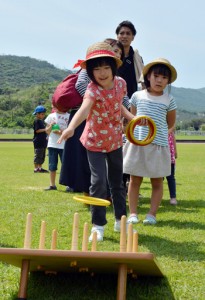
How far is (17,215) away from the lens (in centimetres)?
590

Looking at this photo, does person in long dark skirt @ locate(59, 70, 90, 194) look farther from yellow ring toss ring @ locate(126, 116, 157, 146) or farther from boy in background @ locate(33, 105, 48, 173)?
boy in background @ locate(33, 105, 48, 173)

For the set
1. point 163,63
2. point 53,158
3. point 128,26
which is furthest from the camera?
point 53,158

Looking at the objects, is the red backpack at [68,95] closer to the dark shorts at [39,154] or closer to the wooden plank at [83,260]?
the wooden plank at [83,260]

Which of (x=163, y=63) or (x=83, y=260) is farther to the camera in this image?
(x=163, y=63)

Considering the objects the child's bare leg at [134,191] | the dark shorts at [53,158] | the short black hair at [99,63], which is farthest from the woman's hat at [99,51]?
the dark shorts at [53,158]

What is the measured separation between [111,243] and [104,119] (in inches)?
40.4

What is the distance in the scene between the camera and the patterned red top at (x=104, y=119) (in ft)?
14.9

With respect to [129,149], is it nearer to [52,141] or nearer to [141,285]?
[141,285]

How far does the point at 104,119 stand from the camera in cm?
459

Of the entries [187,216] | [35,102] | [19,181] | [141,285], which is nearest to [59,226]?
[187,216]

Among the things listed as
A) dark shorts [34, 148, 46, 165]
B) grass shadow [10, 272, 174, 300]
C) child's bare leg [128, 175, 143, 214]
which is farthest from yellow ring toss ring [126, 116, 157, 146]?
dark shorts [34, 148, 46, 165]

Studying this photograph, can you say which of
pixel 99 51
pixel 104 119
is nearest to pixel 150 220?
pixel 104 119

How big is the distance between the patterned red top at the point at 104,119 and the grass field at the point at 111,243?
803mm

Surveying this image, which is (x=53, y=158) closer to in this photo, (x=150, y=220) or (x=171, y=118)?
(x=171, y=118)
